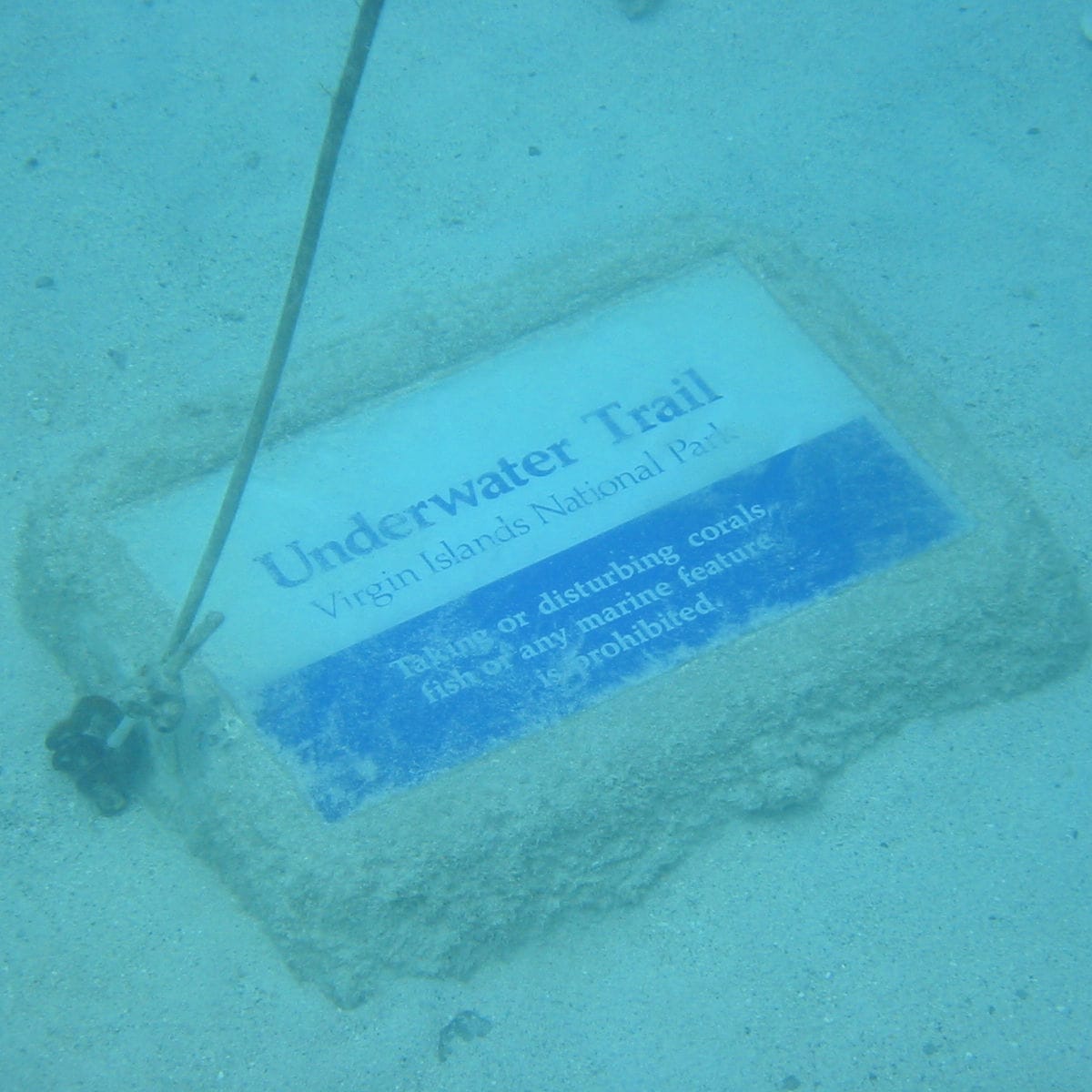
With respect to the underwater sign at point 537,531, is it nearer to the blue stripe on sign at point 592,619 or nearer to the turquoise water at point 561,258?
the blue stripe on sign at point 592,619

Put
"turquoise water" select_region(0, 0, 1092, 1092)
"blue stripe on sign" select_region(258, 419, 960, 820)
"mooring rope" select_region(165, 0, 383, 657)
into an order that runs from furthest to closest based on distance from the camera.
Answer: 1. "blue stripe on sign" select_region(258, 419, 960, 820)
2. "turquoise water" select_region(0, 0, 1092, 1092)
3. "mooring rope" select_region(165, 0, 383, 657)

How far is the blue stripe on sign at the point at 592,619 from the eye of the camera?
1.56 m

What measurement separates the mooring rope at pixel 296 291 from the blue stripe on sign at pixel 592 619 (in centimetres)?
22

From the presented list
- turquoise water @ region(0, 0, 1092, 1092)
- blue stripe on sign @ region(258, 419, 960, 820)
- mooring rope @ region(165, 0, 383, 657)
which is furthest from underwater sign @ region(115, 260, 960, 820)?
turquoise water @ region(0, 0, 1092, 1092)

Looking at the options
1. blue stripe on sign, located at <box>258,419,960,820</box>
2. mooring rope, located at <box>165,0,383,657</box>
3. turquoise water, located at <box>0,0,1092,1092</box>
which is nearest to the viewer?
mooring rope, located at <box>165,0,383,657</box>

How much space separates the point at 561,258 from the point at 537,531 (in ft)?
2.50

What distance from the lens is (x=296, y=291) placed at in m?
1.43

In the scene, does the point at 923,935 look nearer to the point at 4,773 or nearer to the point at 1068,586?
the point at 1068,586

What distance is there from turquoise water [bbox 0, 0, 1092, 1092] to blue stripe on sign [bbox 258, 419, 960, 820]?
0.31 meters

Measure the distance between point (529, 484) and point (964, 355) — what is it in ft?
3.33

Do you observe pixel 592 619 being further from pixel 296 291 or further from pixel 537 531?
pixel 296 291

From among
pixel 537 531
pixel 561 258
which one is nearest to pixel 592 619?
pixel 537 531

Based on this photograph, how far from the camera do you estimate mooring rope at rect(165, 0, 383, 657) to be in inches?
47.3

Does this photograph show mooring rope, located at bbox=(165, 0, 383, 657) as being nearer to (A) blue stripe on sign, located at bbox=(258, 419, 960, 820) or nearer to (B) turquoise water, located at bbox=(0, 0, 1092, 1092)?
(A) blue stripe on sign, located at bbox=(258, 419, 960, 820)
